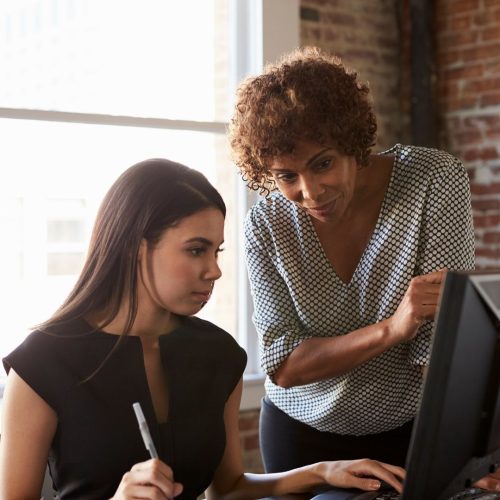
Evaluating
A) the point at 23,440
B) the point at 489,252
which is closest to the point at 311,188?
the point at 23,440

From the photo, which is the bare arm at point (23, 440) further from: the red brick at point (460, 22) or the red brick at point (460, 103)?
the red brick at point (460, 22)

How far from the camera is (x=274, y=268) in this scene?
2.14 m

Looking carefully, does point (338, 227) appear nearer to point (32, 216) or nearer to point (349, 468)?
point (349, 468)

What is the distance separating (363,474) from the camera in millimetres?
1685

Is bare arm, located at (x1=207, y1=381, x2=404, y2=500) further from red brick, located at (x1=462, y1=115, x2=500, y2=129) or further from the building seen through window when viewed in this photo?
red brick, located at (x1=462, y1=115, x2=500, y2=129)

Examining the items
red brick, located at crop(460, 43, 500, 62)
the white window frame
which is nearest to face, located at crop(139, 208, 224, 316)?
the white window frame

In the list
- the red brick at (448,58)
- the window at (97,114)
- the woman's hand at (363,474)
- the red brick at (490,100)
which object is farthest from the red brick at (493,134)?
the woman's hand at (363,474)

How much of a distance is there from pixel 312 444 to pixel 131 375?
0.54m

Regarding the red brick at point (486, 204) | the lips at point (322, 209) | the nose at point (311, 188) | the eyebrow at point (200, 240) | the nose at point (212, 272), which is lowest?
the nose at point (212, 272)

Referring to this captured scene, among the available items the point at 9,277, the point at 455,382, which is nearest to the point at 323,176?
the point at 455,382

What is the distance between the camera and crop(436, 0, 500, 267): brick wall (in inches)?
158

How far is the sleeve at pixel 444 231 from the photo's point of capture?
1974 mm

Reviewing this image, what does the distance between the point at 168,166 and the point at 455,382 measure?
86 centimetres

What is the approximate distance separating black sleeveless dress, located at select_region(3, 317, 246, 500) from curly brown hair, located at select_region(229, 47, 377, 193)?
426mm
